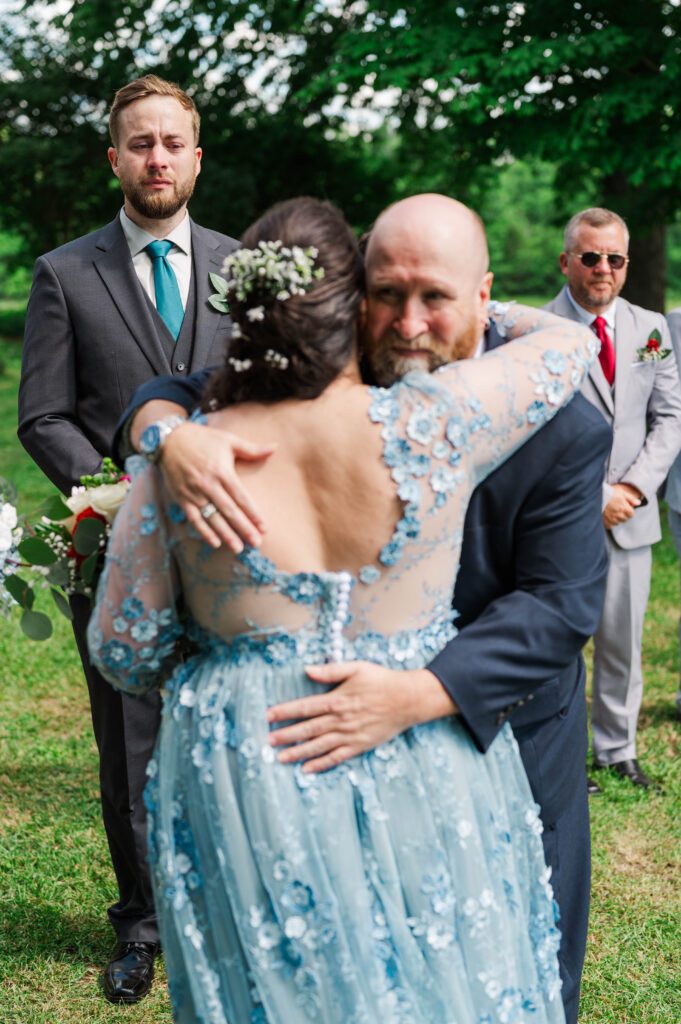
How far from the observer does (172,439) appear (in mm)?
2041

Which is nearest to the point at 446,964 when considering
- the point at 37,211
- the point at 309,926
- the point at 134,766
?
the point at 309,926

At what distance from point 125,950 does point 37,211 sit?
22349mm

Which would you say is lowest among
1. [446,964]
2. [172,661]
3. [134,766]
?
[134,766]

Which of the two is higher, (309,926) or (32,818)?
(309,926)

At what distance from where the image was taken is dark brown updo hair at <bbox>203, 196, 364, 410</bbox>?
198 centimetres

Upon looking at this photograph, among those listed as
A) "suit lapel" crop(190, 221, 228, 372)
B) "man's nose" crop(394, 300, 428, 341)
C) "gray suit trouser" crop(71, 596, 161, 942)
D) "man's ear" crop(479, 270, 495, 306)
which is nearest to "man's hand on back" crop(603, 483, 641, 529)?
"suit lapel" crop(190, 221, 228, 372)

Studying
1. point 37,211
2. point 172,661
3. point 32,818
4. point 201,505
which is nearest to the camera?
point 201,505

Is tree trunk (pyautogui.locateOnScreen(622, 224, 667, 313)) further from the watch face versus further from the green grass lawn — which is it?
the watch face

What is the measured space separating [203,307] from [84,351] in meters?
0.44

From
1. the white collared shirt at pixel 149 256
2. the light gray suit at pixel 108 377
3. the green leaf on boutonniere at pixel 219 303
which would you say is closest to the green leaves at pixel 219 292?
the green leaf on boutonniere at pixel 219 303

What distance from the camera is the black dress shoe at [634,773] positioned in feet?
17.8

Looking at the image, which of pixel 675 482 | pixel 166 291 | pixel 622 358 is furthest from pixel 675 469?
pixel 166 291

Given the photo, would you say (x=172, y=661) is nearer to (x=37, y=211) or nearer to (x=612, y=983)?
(x=612, y=983)

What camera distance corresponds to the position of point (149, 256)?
4.00m
